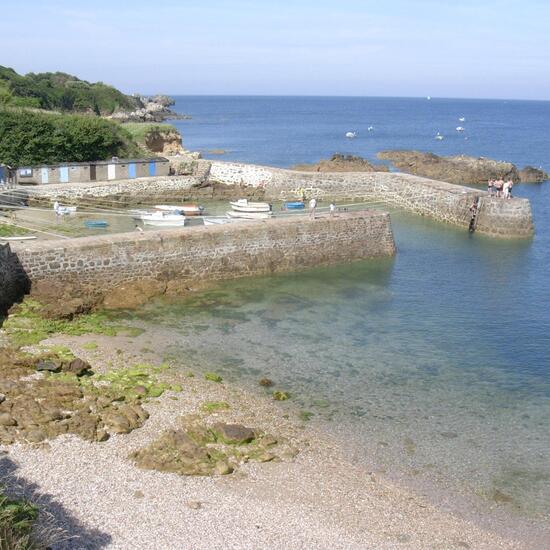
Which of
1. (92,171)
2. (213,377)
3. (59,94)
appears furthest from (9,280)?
(59,94)

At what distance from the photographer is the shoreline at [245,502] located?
8953 millimetres

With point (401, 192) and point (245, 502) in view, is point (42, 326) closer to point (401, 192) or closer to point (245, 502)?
point (245, 502)

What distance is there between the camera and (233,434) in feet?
37.8

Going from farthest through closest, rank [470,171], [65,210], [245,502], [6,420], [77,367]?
1. [470,171]
2. [65,210]
3. [77,367]
4. [6,420]
5. [245,502]

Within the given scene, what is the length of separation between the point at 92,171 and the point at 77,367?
71.2 ft

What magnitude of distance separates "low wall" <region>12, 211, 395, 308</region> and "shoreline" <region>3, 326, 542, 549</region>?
8360 millimetres

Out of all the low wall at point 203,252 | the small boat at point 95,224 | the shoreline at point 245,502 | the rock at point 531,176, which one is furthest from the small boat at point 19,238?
the rock at point 531,176

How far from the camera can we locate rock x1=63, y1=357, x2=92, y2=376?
13.6 m

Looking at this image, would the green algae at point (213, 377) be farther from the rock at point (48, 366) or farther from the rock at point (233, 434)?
the rock at point (48, 366)

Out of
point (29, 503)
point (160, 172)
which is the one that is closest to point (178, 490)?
point (29, 503)

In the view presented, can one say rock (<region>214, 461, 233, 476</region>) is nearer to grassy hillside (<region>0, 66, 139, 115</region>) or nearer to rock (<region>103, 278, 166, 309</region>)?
rock (<region>103, 278, 166, 309</region>)

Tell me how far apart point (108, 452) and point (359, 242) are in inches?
602

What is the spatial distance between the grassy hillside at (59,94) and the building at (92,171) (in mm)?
12951

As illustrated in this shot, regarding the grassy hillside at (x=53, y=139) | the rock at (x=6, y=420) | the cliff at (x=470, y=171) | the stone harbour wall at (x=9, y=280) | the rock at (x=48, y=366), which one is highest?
the grassy hillside at (x=53, y=139)
